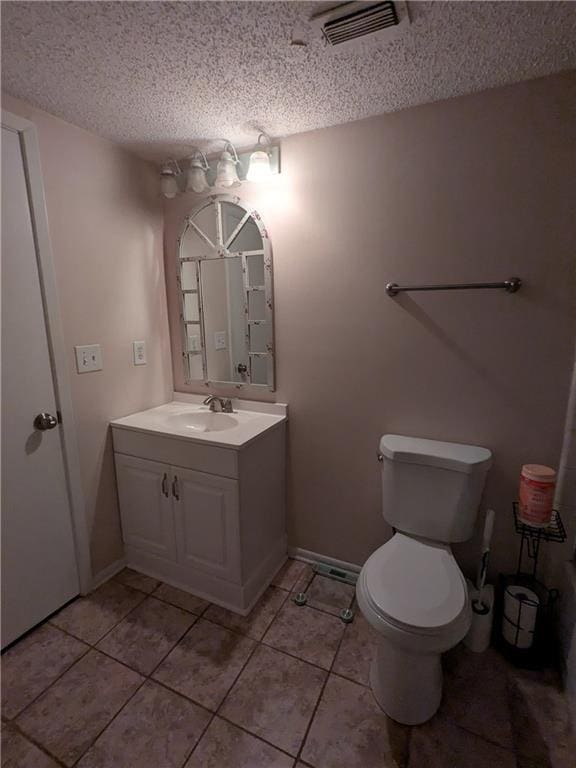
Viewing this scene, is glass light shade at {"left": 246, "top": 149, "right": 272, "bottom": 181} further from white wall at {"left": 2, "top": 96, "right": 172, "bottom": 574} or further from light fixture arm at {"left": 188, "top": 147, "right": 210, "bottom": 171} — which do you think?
white wall at {"left": 2, "top": 96, "right": 172, "bottom": 574}

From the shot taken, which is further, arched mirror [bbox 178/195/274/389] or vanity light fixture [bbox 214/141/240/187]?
arched mirror [bbox 178/195/274/389]

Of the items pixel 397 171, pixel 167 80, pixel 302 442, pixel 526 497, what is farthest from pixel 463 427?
pixel 167 80

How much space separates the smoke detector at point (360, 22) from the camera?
94 cm

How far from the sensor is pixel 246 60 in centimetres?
114

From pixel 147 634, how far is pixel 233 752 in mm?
615

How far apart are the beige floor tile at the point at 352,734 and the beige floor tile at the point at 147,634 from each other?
2.19 ft

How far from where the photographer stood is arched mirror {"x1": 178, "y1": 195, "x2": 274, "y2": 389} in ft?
6.05

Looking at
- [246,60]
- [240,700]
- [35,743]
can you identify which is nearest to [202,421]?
[240,700]

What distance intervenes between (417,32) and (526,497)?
1547mm

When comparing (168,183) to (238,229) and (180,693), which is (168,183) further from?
(180,693)

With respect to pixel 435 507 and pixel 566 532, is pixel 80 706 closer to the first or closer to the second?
pixel 435 507

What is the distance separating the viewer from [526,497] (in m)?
1.31

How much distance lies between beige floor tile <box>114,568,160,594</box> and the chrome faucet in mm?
940

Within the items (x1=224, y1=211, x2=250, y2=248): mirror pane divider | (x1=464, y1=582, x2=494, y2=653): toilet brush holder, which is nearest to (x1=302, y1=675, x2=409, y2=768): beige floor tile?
(x1=464, y1=582, x2=494, y2=653): toilet brush holder
